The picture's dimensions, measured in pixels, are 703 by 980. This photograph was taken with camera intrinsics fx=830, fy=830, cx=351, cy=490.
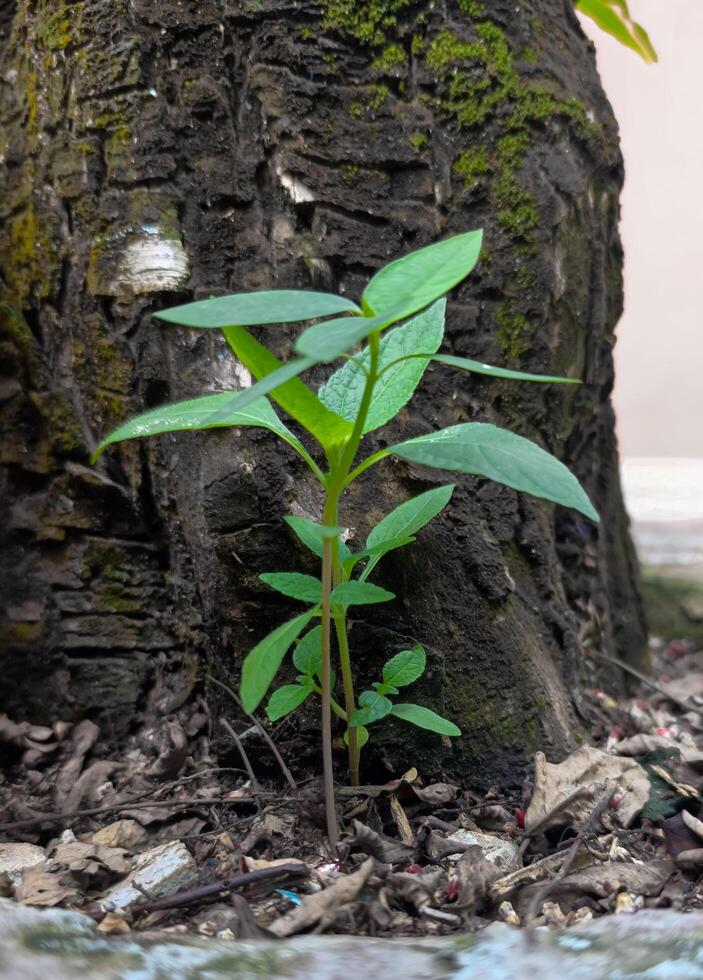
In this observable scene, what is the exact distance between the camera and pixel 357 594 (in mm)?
873

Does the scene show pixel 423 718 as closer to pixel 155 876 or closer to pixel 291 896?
pixel 291 896

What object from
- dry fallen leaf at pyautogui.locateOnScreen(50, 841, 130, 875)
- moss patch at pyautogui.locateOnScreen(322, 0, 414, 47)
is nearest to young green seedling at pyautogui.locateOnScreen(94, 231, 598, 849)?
dry fallen leaf at pyautogui.locateOnScreen(50, 841, 130, 875)

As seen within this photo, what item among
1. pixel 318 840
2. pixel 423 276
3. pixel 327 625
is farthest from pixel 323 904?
pixel 423 276

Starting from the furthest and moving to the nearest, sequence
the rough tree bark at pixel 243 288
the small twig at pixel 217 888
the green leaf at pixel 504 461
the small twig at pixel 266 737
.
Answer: the rough tree bark at pixel 243 288 → the small twig at pixel 266 737 → the small twig at pixel 217 888 → the green leaf at pixel 504 461

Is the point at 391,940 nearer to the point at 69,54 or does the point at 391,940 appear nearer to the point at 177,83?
the point at 177,83

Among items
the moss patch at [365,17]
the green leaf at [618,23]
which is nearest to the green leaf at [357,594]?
the moss patch at [365,17]

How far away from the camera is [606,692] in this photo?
1689 mm

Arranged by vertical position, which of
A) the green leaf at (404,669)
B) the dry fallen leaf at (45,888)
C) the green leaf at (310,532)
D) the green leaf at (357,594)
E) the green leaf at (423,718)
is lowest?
the dry fallen leaf at (45,888)

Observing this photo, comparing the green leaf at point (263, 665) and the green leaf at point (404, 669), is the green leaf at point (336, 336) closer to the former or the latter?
the green leaf at point (263, 665)

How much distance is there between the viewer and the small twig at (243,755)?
1.10 meters

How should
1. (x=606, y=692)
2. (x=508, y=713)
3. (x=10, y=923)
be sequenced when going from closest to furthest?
(x=10, y=923) → (x=508, y=713) → (x=606, y=692)

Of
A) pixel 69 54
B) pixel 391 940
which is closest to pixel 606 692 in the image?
pixel 391 940

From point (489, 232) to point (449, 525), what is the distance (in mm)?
465

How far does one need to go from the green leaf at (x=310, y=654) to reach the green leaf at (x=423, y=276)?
0.39m
